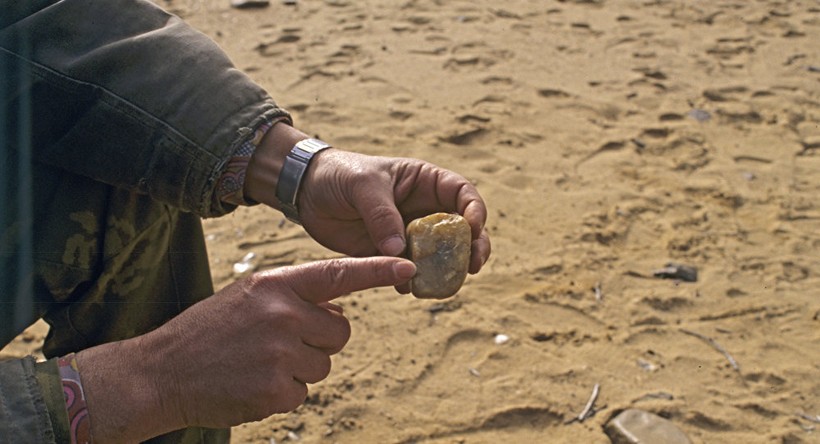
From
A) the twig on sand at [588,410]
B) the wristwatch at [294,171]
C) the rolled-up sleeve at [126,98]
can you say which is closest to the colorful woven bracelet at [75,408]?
the rolled-up sleeve at [126,98]

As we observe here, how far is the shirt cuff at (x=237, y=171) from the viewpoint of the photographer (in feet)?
6.48

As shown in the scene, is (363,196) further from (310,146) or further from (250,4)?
(250,4)

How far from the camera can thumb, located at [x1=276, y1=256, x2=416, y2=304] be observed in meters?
1.63

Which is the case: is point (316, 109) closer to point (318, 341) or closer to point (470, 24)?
point (470, 24)

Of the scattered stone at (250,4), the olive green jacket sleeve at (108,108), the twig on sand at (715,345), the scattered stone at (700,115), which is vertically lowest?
the twig on sand at (715,345)

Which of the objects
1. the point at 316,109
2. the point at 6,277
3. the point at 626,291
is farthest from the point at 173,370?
the point at 316,109

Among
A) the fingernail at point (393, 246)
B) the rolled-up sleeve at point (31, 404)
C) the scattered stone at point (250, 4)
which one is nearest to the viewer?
the rolled-up sleeve at point (31, 404)

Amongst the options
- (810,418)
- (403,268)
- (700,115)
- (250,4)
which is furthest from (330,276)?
(250,4)

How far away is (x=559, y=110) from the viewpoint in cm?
427

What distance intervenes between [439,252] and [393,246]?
10 centimetres

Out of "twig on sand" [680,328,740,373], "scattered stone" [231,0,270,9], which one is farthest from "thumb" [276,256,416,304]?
"scattered stone" [231,0,270,9]

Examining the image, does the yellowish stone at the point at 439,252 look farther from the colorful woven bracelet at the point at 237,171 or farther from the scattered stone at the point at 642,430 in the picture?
the scattered stone at the point at 642,430

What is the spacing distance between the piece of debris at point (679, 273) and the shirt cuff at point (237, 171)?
5.39 ft

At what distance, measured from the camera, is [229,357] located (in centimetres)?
158
